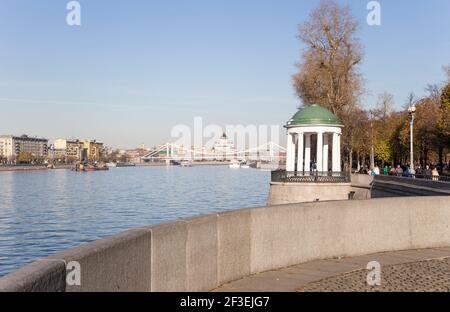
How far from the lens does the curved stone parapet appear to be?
509 cm

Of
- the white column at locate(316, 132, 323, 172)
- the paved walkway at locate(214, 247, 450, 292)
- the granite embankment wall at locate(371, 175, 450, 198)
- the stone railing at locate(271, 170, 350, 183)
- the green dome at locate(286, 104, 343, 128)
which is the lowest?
the paved walkway at locate(214, 247, 450, 292)

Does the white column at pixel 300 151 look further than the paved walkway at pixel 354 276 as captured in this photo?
Yes

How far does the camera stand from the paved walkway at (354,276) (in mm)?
7543

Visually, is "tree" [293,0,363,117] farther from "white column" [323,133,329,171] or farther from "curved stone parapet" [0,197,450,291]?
"curved stone parapet" [0,197,450,291]

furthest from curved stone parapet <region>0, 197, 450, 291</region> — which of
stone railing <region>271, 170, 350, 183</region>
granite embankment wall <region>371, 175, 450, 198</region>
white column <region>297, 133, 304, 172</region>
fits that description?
white column <region>297, 133, 304, 172</region>

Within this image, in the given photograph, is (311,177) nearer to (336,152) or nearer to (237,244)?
(336,152)

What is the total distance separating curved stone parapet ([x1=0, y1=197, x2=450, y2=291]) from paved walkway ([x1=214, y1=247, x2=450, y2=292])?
23cm

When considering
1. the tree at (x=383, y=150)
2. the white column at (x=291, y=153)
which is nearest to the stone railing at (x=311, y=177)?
the white column at (x=291, y=153)

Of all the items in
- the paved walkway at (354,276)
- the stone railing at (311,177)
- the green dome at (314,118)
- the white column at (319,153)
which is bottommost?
the paved walkway at (354,276)

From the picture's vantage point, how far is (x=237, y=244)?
7.91 meters

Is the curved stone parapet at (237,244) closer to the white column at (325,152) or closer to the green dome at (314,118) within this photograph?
the green dome at (314,118)

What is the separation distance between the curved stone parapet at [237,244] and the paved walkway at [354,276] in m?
0.23

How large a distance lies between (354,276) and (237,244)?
179 centimetres
